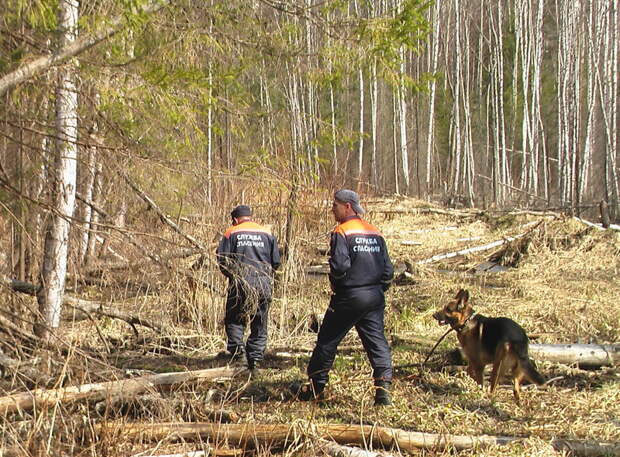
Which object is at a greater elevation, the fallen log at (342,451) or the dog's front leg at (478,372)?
the dog's front leg at (478,372)

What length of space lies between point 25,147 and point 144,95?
106 centimetres

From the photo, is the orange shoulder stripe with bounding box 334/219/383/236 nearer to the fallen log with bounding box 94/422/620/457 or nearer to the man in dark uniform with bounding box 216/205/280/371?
the man in dark uniform with bounding box 216/205/280/371

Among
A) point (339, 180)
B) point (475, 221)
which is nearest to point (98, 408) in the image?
point (339, 180)

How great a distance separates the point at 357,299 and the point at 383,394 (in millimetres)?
833

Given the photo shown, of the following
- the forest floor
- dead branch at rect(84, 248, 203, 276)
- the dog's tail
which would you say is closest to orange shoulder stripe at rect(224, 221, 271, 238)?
dead branch at rect(84, 248, 203, 276)

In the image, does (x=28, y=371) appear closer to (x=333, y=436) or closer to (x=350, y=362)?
(x=333, y=436)

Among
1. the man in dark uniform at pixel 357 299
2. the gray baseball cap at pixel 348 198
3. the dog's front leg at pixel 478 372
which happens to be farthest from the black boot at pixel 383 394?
the gray baseball cap at pixel 348 198

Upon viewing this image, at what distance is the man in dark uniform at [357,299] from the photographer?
547 centimetres

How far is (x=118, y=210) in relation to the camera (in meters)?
6.43

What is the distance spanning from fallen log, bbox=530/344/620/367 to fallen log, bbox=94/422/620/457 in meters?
1.96

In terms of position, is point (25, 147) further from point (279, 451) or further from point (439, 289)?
point (439, 289)

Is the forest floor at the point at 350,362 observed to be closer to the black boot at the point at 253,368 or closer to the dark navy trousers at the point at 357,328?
the black boot at the point at 253,368

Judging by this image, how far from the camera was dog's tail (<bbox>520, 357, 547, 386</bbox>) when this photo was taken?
5.26 meters

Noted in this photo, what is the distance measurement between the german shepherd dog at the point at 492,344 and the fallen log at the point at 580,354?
2.79 ft
